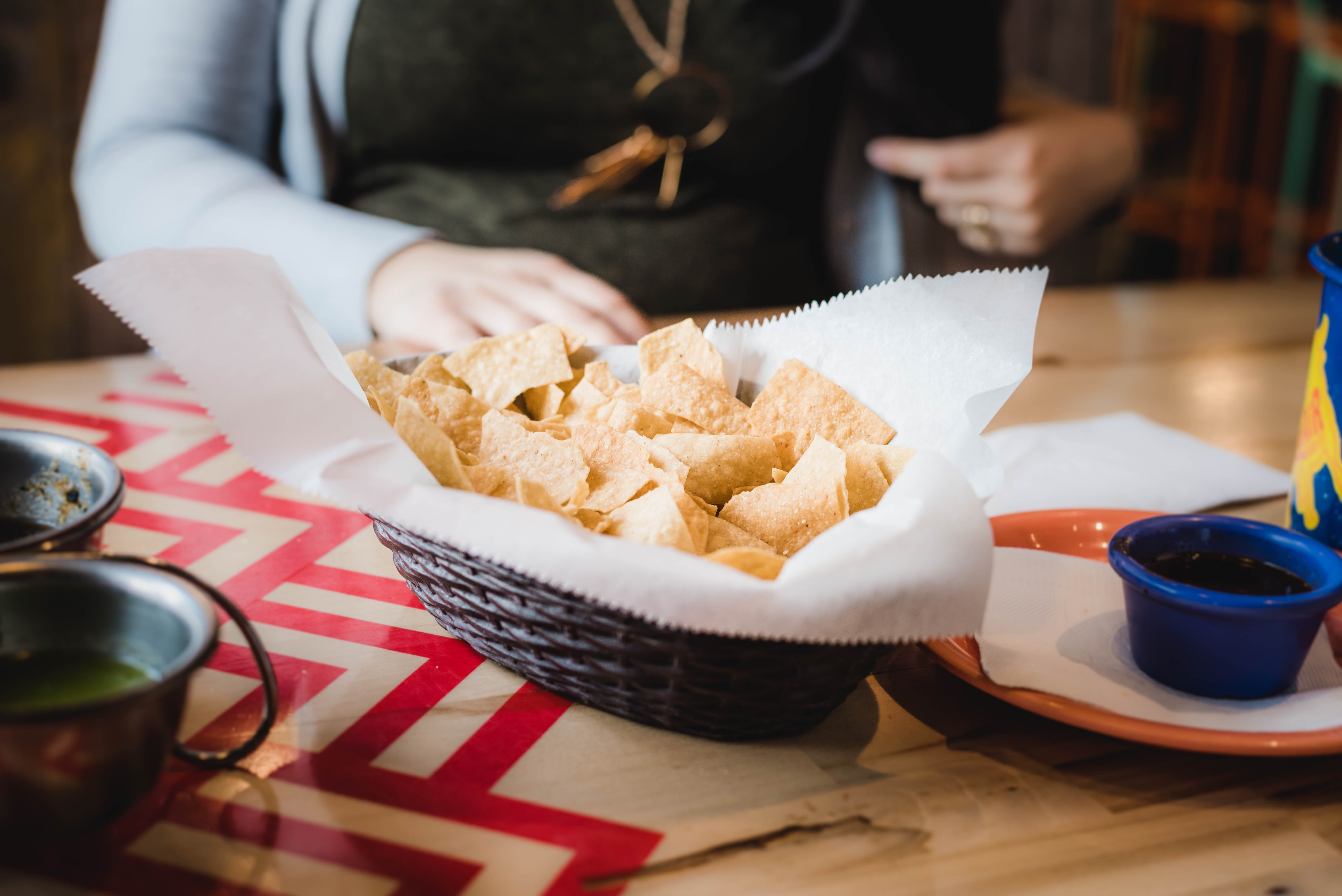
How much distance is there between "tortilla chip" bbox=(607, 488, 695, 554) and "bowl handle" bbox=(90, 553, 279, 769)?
7.8 inches

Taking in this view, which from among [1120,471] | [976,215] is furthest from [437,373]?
[976,215]

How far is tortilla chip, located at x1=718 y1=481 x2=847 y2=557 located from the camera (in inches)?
24.4

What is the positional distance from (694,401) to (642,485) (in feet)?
0.37

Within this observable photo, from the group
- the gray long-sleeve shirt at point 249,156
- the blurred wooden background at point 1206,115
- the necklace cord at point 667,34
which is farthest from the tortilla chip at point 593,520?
the blurred wooden background at point 1206,115

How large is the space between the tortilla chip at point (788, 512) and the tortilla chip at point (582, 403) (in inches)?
6.0

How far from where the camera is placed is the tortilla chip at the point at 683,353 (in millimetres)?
784

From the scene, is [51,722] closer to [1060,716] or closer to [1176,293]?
[1060,716]

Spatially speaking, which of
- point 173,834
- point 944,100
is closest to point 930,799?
point 173,834

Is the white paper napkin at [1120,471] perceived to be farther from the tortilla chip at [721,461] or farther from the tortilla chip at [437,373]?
the tortilla chip at [437,373]

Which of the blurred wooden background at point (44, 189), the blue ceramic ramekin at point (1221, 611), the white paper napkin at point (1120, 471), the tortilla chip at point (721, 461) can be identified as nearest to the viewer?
the blue ceramic ramekin at point (1221, 611)

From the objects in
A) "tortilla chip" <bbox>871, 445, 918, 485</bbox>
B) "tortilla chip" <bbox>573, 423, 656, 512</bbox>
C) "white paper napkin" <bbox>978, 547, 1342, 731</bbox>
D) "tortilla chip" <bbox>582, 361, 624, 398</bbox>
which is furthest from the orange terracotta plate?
"tortilla chip" <bbox>582, 361, 624, 398</bbox>

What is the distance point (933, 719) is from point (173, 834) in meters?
0.42

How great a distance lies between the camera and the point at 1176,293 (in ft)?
5.48

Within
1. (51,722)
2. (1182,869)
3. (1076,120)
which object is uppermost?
(1076,120)
